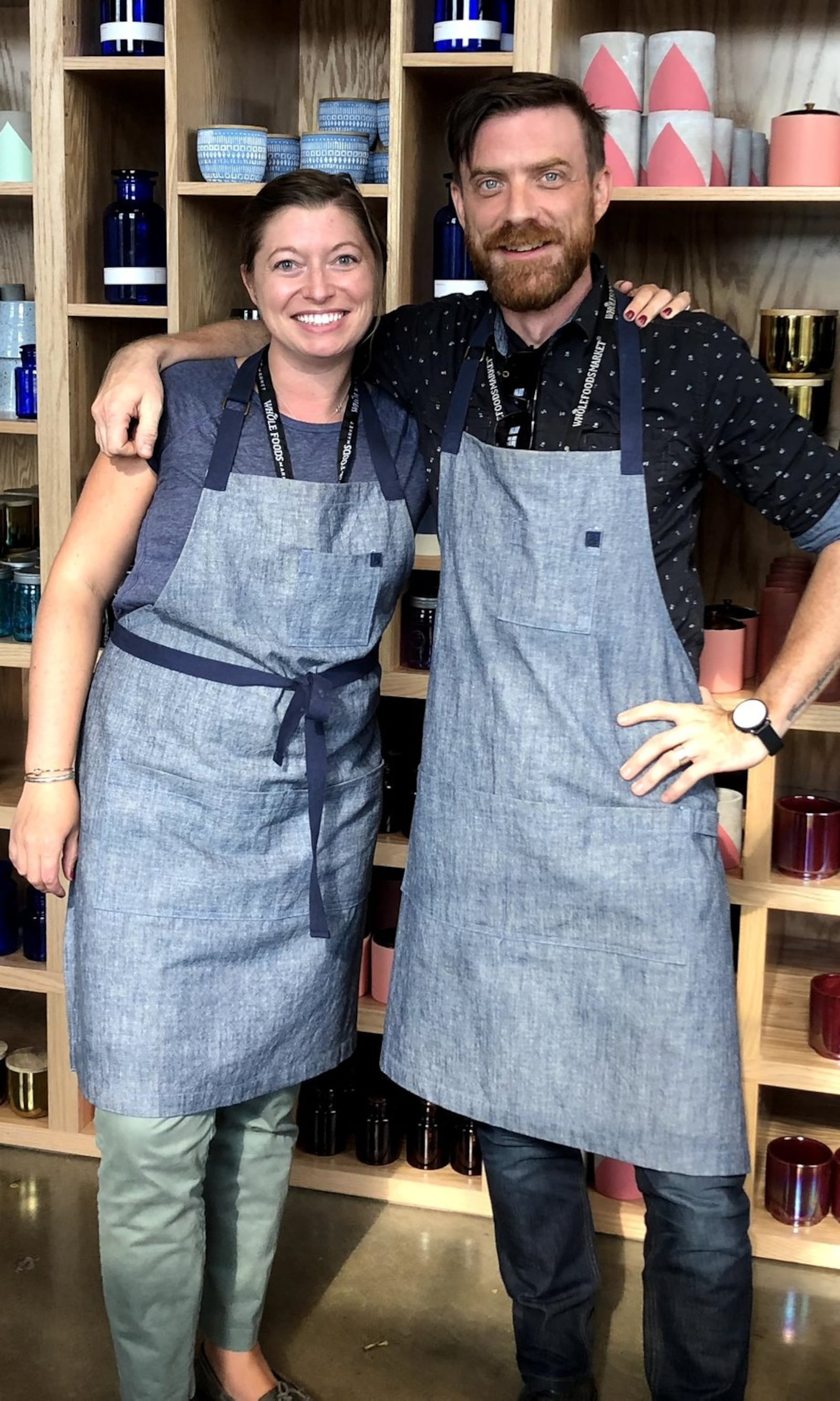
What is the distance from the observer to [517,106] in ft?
6.18

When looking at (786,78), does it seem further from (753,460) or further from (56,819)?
(56,819)

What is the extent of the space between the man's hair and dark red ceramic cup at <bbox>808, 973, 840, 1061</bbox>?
4.41 ft

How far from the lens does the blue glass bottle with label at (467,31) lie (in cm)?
237

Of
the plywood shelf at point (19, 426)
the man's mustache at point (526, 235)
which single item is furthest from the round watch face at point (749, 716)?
the plywood shelf at point (19, 426)

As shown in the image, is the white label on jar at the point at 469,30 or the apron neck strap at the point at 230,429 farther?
the white label on jar at the point at 469,30

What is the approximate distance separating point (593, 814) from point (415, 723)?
3.41 ft

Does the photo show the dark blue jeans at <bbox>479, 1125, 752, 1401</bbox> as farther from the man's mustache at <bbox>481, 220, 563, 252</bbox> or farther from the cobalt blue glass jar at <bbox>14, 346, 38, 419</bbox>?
the cobalt blue glass jar at <bbox>14, 346, 38, 419</bbox>

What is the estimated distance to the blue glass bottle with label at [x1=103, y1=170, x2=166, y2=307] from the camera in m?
2.55

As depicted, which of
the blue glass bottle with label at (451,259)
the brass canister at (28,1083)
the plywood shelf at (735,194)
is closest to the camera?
the plywood shelf at (735,194)

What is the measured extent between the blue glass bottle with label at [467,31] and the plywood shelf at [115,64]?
433 millimetres

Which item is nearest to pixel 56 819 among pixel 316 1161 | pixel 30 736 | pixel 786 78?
pixel 30 736

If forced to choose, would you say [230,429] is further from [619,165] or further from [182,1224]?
[182,1224]

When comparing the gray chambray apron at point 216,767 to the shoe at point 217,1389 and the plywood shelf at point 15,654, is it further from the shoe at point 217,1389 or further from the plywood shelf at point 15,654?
the plywood shelf at point 15,654

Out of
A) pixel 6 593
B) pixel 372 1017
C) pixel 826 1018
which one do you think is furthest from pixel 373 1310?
pixel 6 593
